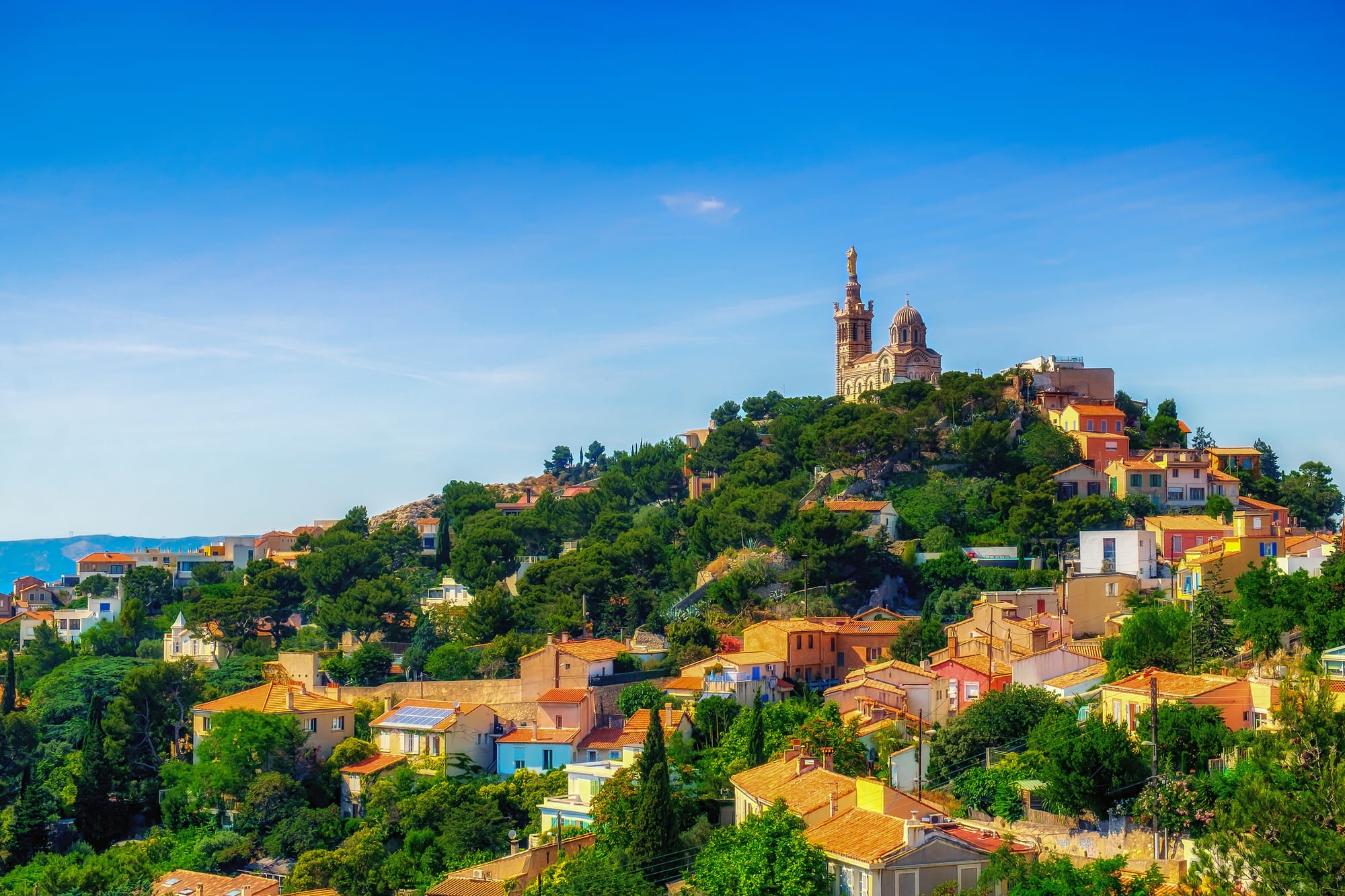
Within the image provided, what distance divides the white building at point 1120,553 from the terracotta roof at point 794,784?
16.2 metres

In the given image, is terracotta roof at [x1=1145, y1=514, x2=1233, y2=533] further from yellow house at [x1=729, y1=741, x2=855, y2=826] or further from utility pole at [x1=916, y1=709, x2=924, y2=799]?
yellow house at [x1=729, y1=741, x2=855, y2=826]

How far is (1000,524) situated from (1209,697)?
2313cm

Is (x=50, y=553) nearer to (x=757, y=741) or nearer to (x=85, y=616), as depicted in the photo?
(x=85, y=616)

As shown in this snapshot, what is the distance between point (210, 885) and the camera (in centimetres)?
3372

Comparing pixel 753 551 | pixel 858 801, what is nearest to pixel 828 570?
pixel 753 551

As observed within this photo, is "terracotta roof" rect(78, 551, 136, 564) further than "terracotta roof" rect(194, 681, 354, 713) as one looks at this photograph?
Yes

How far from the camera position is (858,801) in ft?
83.8

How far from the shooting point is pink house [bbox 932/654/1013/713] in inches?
1326

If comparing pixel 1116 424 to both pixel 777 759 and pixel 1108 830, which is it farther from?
pixel 1108 830

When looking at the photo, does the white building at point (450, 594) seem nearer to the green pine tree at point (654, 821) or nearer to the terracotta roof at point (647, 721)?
the terracotta roof at point (647, 721)

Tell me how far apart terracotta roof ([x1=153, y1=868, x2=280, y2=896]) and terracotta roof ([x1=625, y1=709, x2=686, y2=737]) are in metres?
9.18

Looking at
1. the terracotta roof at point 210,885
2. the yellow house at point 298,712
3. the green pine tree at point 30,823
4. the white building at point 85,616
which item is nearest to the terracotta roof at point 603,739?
the yellow house at point 298,712

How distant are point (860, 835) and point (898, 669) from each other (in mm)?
11799

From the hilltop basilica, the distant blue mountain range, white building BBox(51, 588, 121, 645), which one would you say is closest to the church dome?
the hilltop basilica
